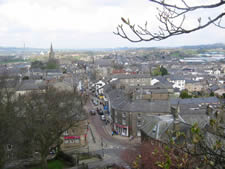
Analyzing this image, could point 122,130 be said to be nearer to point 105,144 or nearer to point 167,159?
point 105,144

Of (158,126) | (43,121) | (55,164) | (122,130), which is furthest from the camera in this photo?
(122,130)

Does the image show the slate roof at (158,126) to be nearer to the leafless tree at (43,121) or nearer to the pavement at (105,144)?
the pavement at (105,144)

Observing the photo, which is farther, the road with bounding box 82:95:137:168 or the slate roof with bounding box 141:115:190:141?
the road with bounding box 82:95:137:168

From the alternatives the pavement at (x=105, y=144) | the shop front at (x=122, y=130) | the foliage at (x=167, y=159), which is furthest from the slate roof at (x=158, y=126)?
the shop front at (x=122, y=130)

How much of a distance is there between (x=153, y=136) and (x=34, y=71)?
7914 cm

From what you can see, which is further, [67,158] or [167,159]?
[67,158]

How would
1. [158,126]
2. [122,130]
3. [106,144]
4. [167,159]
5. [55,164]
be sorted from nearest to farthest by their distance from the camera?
[167,159] → [158,126] → [55,164] → [106,144] → [122,130]

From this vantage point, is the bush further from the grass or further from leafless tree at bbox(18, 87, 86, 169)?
leafless tree at bbox(18, 87, 86, 169)

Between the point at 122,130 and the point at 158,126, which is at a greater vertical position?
the point at 158,126

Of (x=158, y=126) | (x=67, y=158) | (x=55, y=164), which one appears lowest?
(x=55, y=164)

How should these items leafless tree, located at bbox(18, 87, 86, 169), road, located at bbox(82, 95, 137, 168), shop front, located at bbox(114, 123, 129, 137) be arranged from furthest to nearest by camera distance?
shop front, located at bbox(114, 123, 129, 137)
road, located at bbox(82, 95, 137, 168)
leafless tree, located at bbox(18, 87, 86, 169)

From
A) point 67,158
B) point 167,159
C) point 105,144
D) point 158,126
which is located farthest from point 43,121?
point 167,159

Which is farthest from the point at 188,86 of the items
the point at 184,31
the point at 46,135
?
the point at 184,31

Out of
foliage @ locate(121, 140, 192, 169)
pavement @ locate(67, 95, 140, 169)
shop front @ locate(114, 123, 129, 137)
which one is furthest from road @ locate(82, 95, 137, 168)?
→ foliage @ locate(121, 140, 192, 169)
